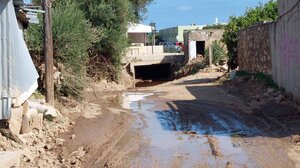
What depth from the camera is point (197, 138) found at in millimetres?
11438

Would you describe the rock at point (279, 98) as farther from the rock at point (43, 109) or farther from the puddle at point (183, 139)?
the rock at point (43, 109)

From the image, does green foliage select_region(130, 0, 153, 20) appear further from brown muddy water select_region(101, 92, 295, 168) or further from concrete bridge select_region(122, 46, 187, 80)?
brown muddy water select_region(101, 92, 295, 168)

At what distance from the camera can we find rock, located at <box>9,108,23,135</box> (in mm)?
10043

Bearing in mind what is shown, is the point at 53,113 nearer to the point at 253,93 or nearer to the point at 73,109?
the point at 73,109

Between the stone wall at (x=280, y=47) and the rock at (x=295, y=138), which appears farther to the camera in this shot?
the stone wall at (x=280, y=47)

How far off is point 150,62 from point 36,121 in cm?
3401

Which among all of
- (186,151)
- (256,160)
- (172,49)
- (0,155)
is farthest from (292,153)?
(172,49)

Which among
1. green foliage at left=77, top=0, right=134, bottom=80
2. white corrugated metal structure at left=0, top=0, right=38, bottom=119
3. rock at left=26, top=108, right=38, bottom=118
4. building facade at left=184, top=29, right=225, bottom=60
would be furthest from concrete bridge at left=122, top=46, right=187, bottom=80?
white corrugated metal structure at left=0, top=0, right=38, bottom=119

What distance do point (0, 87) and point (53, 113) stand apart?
3.30m

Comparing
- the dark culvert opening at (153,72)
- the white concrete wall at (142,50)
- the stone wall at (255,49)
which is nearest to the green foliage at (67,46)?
the stone wall at (255,49)

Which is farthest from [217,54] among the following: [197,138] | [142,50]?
[197,138]

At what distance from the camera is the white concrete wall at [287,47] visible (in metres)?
15.0

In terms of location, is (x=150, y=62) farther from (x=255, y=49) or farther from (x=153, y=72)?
(x=255, y=49)

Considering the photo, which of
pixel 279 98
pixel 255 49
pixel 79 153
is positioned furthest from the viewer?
pixel 255 49
